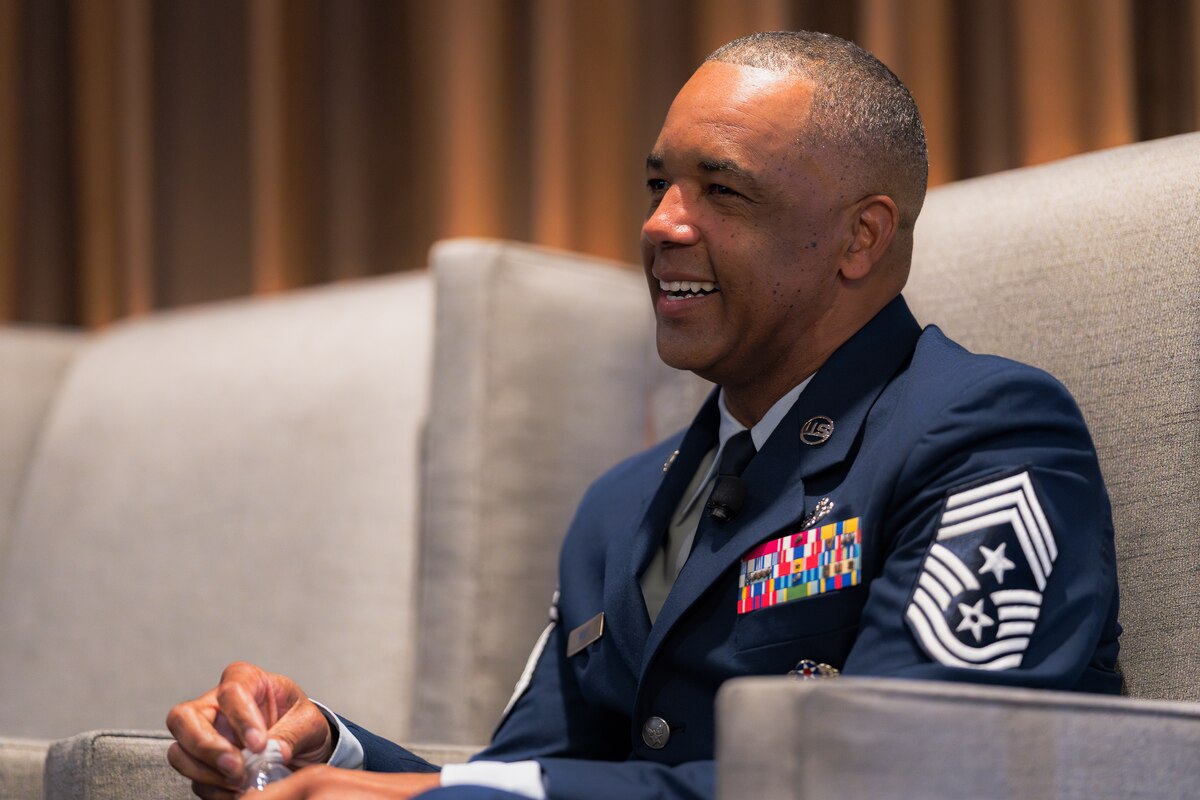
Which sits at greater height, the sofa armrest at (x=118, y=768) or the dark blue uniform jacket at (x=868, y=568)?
the dark blue uniform jacket at (x=868, y=568)

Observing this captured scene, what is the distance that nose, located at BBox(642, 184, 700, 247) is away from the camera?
1259 millimetres

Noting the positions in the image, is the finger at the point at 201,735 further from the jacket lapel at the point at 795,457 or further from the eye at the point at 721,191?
the eye at the point at 721,191

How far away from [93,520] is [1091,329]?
4.73 ft

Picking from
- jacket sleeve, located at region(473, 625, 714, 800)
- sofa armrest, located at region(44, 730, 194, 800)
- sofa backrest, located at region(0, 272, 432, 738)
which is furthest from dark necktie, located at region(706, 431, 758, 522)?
sofa backrest, located at region(0, 272, 432, 738)

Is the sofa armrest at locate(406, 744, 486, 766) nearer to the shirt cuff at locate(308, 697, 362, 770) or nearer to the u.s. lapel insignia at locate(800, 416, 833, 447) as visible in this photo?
the shirt cuff at locate(308, 697, 362, 770)

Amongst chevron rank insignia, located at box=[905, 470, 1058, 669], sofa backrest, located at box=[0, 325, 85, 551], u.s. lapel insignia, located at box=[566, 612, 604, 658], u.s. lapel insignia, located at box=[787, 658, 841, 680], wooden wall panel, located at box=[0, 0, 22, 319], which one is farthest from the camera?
wooden wall panel, located at box=[0, 0, 22, 319]

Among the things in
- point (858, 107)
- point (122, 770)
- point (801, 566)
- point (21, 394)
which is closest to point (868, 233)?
point (858, 107)

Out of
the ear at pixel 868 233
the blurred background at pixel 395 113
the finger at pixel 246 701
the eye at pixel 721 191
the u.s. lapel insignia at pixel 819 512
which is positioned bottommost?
the finger at pixel 246 701

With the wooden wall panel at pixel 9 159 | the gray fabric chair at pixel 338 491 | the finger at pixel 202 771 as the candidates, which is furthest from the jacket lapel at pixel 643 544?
the wooden wall panel at pixel 9 159

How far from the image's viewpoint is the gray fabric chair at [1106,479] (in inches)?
32.9

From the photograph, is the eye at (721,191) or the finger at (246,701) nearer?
the finger at (246,701)

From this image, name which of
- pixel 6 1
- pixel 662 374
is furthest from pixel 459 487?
pixel 6 1

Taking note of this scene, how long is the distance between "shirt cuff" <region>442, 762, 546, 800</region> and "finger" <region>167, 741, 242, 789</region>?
18 cm

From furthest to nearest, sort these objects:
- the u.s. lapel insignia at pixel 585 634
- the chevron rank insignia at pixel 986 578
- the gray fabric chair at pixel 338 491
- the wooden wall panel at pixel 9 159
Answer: the wooden wall panel at pixel 9 159
the gray fabric chair at pixel 338 491
the u.s. lapel insignia at pixel 585 634
the chevron rank insignia at pixel 986 578
